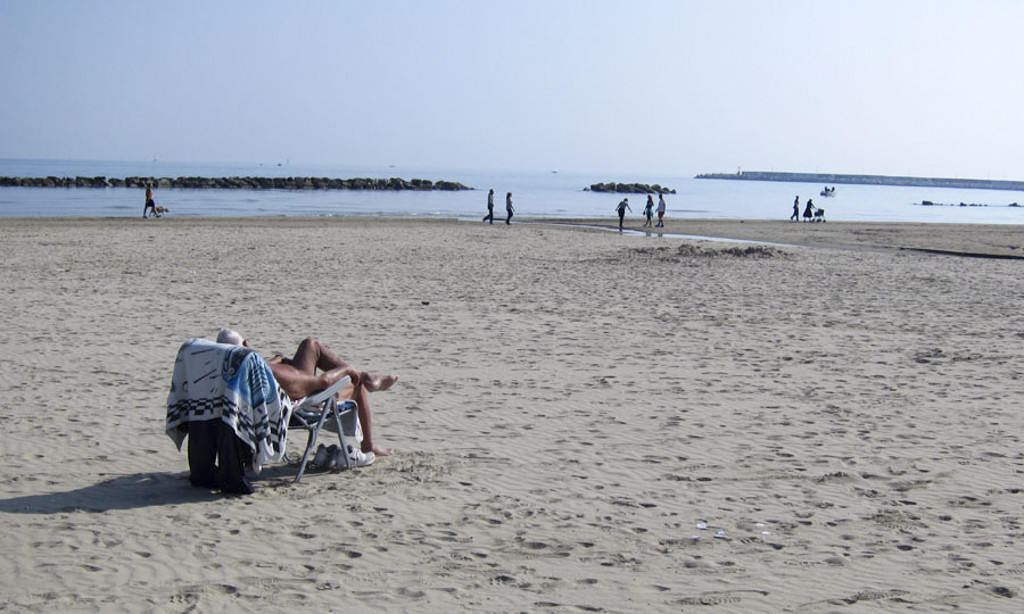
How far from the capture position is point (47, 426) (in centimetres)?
687

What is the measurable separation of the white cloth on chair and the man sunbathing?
0.22 metres

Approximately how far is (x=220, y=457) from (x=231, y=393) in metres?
0.38

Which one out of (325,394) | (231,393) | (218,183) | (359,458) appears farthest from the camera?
(218,183)

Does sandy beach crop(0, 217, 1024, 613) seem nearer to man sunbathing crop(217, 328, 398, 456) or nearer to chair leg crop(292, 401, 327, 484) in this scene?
chair leg crop(292, 401, 327, 484)

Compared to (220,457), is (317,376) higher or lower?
higher

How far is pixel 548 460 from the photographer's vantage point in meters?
6.36

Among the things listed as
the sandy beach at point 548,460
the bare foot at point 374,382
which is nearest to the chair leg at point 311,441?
the sandy beach at point 548,460

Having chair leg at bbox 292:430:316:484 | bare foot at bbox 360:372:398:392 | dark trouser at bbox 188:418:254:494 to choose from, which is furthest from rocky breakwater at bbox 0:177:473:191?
dark trouser at bbox 188:418:254:494

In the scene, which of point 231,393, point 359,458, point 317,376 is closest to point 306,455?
point 359,458

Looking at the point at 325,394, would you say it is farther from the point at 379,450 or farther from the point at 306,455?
the point at 379,450

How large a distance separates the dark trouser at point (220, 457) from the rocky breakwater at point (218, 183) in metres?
67.8

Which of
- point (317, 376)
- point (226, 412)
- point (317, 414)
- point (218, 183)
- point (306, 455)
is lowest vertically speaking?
point (306, 455)

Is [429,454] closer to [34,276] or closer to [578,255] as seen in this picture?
[34,276]

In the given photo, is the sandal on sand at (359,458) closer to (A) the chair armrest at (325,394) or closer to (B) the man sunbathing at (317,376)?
(B) the man sunbathing at (317,376)
